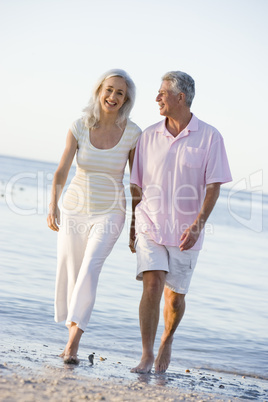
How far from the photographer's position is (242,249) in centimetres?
1382

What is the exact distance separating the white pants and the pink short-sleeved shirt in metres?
0.27

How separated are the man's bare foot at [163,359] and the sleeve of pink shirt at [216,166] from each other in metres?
1.28

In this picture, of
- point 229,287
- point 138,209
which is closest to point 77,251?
point 138,209

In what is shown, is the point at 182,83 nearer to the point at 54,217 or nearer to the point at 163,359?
the point at 54,217

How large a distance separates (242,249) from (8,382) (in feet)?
36.3

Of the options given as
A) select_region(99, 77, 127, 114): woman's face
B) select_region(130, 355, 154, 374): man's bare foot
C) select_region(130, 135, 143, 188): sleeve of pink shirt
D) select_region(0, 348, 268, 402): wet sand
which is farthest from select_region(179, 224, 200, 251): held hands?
select_region(99, 77, 127, 114): woman's face

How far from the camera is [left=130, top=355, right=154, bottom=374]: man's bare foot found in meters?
4.18

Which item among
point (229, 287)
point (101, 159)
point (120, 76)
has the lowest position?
point (229, 287)

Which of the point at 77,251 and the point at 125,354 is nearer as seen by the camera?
the point at 77,251

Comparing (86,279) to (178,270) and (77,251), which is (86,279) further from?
(178,270)

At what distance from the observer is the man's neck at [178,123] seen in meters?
4.52

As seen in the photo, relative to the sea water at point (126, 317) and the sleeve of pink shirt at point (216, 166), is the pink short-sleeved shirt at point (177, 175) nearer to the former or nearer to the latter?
the sleeve of pink shirt at point (216, 166)

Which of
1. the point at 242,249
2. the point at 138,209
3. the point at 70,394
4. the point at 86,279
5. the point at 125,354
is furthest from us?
the point at 242,249

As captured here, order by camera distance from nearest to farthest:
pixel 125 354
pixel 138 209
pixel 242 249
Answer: pixel 138 209
pixel 125 354
pixel 242 249
